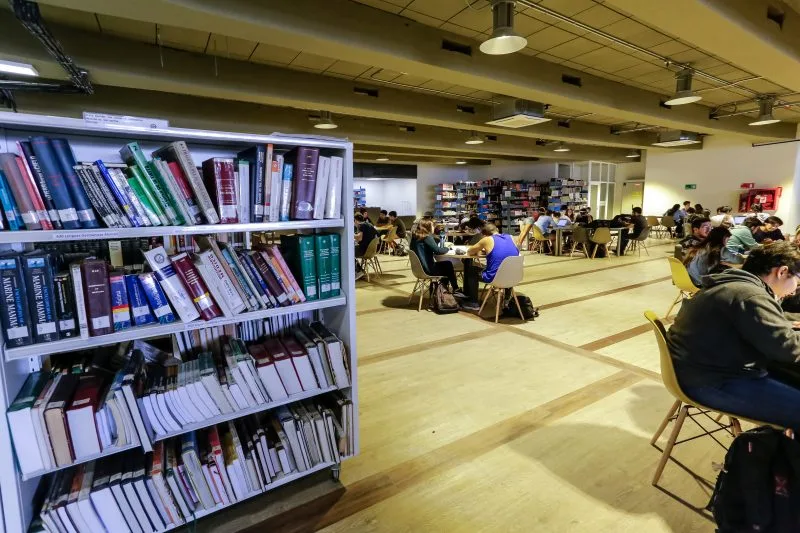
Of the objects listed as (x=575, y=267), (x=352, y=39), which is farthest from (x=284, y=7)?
(x=575, y=267)

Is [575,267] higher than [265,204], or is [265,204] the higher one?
[265,204]

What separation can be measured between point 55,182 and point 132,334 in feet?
1.87

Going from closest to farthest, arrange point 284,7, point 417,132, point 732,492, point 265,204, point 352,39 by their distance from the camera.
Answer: point 732,492 → point 265,204 → point 284,7 → point 352,39 → point 417,132

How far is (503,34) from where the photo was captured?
3404mm

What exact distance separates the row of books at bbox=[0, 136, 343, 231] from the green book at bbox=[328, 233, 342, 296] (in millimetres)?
112

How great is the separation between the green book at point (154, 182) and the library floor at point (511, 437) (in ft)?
4.69

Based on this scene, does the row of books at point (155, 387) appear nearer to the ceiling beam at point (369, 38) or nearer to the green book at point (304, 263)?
the green book at point (304, 263)

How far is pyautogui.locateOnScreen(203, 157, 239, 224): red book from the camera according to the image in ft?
5.34

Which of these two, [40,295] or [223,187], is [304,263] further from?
[40,295]

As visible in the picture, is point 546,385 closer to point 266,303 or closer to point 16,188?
point 266,303

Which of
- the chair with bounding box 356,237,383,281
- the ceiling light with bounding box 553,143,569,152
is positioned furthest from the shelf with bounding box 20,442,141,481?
the ceiling light with bounding box 553,143,569,152

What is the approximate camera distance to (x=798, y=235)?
5168 mm

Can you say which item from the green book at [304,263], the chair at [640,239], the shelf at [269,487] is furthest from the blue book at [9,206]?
the chair at [640,239]

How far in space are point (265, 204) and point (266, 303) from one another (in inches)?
16.9
